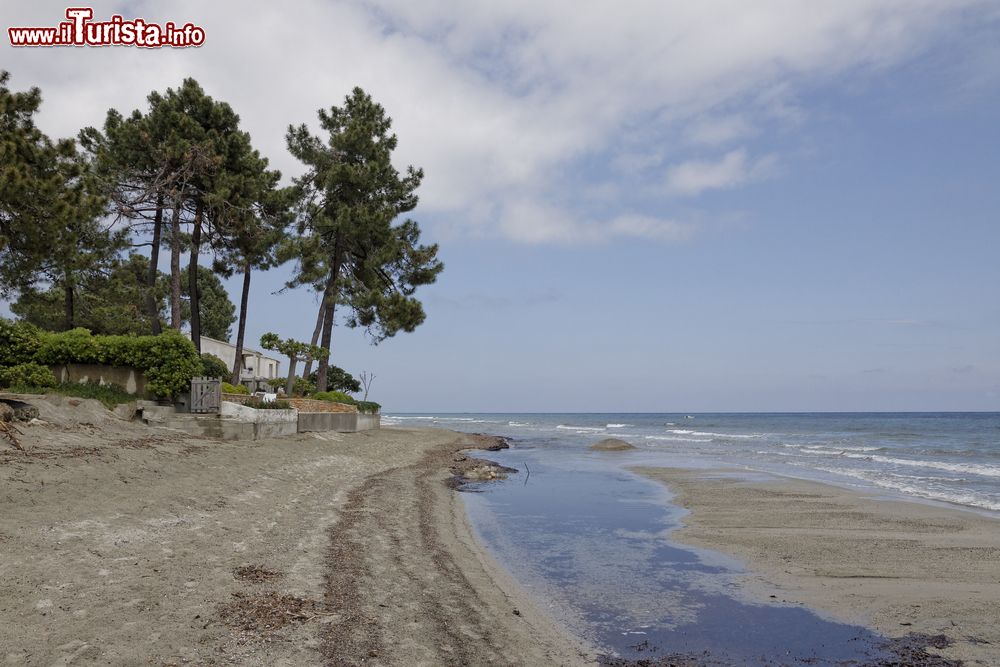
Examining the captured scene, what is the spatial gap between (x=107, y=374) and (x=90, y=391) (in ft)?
2.91

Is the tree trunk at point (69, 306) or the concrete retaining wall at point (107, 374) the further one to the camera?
the tree trunk at point (69, 306)

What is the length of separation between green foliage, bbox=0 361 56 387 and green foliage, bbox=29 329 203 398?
0.64 meters

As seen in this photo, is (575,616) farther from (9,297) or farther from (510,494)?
(9,297)

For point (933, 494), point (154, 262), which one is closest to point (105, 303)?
point (154, 262)

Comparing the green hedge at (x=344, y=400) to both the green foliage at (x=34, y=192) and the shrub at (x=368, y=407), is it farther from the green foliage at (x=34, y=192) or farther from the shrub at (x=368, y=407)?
the green foliage at (x=34, y=192)

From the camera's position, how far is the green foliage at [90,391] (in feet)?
59.8

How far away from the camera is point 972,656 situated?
6004 millimetres

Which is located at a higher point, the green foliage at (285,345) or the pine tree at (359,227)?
the pine tree at (359,227)

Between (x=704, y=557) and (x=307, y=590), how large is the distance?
6.39 metres

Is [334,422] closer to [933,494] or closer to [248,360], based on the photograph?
[933,494]

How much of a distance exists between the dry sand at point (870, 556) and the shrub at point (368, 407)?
22073mm

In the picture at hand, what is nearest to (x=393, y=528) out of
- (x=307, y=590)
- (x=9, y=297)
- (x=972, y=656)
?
(x=307, y=590)

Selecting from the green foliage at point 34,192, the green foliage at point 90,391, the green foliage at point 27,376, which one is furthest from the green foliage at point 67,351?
the green foliage at point 34,192

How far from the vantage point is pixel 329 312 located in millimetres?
37188
